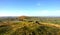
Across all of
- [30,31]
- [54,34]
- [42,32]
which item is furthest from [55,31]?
[30,31]

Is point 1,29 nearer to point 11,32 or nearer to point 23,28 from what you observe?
point 11,32

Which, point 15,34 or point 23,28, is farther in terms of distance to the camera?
point 23,28

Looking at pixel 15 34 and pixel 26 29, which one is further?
pixel 26 29

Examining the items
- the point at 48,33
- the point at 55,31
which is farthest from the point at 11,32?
the point at 55,31

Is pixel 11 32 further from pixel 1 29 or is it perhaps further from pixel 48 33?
pixel 48 33

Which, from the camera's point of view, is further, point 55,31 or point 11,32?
point 55,31

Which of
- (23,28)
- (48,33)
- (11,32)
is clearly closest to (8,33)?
(11,32)

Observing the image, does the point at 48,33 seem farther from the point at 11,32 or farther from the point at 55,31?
the point at 11,32
